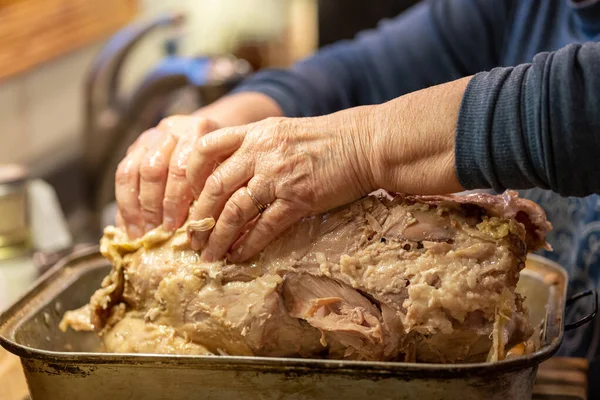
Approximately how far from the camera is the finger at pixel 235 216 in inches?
52.2

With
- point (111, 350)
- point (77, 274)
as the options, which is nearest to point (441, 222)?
point (111, 350)

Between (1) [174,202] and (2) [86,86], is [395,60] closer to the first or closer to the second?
(1) [174,202]

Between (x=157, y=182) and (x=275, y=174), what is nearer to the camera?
(x=275, y=174)

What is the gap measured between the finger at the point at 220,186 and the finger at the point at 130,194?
19cm

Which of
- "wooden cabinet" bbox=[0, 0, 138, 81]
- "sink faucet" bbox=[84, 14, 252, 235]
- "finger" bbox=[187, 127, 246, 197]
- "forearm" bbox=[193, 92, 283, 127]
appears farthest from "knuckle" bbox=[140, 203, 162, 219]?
"wooden cabinet" bbox=[0, 0, 138, 81]

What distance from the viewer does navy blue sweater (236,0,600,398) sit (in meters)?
1.08

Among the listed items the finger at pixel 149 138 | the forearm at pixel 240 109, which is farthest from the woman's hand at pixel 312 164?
the forearm at pixel 240 109

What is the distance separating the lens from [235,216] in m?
1.34

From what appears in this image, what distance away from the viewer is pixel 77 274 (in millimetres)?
1680

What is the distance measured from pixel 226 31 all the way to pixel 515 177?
3.58m

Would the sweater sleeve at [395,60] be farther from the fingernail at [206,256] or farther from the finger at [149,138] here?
the fingernail at [206,256]

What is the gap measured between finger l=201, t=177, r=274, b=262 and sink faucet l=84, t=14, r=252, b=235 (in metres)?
1.36

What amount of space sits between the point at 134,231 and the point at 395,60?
1.05 m

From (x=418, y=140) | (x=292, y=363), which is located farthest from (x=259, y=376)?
(x=418, y=140)
